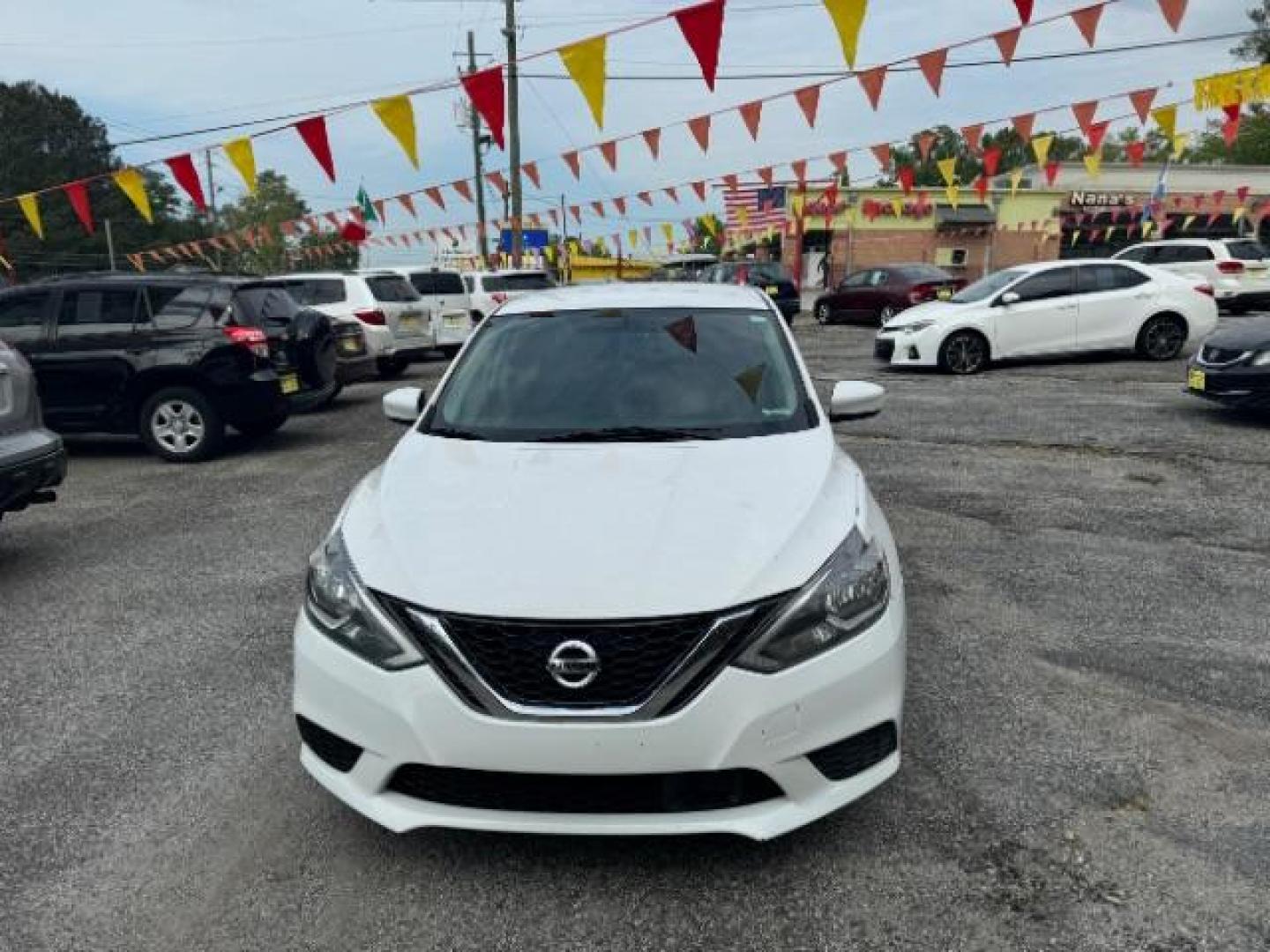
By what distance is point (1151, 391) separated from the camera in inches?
420

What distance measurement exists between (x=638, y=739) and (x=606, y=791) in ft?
0.60

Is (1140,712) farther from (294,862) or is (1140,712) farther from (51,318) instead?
(51,318)

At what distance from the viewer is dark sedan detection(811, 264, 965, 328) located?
20.0 m

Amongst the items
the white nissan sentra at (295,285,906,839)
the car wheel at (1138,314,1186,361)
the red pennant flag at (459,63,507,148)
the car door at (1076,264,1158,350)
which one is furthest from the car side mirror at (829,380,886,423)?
the car wheel at (1138,314,1186,361)

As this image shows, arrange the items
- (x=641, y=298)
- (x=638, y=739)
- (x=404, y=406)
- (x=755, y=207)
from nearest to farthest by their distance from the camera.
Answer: (x=638, y=739) → (x=404, y=406) → (x=641, y=298) → (x=755, y=207)

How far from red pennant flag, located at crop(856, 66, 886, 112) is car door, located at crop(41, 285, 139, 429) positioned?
9.42m

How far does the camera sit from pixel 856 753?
2.45 m

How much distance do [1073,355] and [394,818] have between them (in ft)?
45.1

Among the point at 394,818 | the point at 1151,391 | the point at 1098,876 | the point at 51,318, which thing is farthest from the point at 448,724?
the point at 1151,391

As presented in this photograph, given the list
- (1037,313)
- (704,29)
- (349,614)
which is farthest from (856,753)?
(1037,313)

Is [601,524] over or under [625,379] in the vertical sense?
under

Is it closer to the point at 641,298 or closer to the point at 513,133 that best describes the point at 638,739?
the point at 641,298

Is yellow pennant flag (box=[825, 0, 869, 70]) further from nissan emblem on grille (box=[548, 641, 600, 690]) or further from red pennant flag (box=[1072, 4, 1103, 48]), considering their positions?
nissan emblem on grille (box=[548, 641, 600, 690])

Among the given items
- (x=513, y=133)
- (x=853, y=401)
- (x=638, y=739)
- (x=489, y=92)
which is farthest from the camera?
(x=513, y=133)
